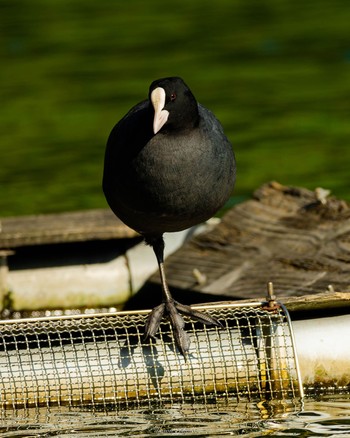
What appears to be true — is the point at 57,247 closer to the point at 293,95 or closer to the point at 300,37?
the point at 293,95

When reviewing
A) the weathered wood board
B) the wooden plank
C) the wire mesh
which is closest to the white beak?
the wire mesh

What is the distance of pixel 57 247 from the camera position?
9102 mm

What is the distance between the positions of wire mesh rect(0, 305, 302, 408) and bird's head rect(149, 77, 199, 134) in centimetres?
99

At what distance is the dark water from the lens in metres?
5.80

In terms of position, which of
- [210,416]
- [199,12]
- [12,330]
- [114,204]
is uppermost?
[199,12]

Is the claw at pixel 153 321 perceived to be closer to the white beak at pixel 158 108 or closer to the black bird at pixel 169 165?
the black bird at pixel 169 165

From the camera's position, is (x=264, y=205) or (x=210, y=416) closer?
(x=210, y=416)

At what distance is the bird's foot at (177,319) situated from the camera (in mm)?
6324

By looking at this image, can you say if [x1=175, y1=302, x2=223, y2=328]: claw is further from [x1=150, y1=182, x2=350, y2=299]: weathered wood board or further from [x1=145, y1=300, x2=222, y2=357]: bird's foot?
[x1=150, y1=182, x2=350, y2=299]: weathered wood board

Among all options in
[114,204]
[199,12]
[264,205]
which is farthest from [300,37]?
[114,204]

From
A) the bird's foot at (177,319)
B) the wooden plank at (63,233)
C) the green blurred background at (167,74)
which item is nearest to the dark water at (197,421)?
the bird's foot at (177,319)

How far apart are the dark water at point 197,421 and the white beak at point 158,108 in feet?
4.76

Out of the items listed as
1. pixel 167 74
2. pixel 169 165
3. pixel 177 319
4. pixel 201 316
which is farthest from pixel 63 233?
pixel 167 74

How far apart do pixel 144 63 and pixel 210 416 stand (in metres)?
14.4
